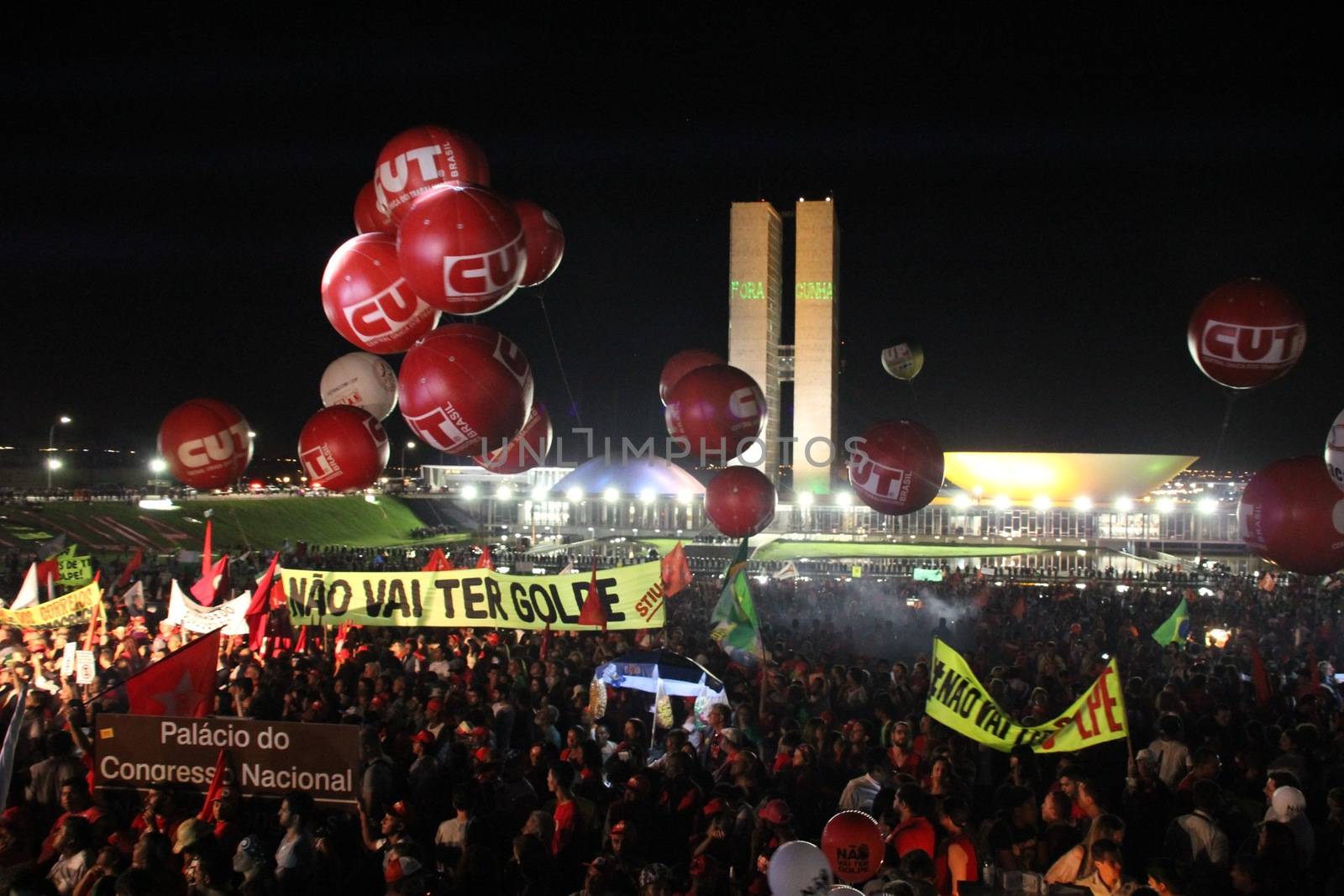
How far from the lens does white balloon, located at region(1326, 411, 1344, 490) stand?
639cm

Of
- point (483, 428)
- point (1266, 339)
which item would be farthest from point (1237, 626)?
point (483, 428)

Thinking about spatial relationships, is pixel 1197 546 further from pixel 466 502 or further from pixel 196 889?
pixel 466 502

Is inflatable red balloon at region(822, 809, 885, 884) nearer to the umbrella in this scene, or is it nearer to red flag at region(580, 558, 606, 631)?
the umbrella

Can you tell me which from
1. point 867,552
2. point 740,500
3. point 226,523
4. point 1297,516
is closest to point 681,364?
point 740,500

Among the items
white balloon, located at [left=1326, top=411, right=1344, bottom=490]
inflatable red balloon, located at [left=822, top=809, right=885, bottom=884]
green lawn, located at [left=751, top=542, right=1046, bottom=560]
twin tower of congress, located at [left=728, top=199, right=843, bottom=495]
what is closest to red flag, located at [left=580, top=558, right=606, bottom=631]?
inflatable red balloon, located at [left=822, top=809, right=885, bottom=884]

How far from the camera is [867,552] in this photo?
88.3 feet

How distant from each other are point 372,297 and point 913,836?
4.80 m

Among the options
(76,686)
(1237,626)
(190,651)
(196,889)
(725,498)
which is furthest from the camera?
(1237,626)

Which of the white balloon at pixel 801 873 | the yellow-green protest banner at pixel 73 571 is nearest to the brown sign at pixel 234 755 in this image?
the white balloon at pixel 801 873

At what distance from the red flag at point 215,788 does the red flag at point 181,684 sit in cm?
120

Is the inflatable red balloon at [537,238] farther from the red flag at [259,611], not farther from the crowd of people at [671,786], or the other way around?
the red flag at [259,611]

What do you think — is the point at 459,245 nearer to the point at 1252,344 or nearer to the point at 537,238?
the point at 537,238

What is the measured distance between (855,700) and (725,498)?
105 inches

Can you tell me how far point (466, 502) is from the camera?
66.6 m
